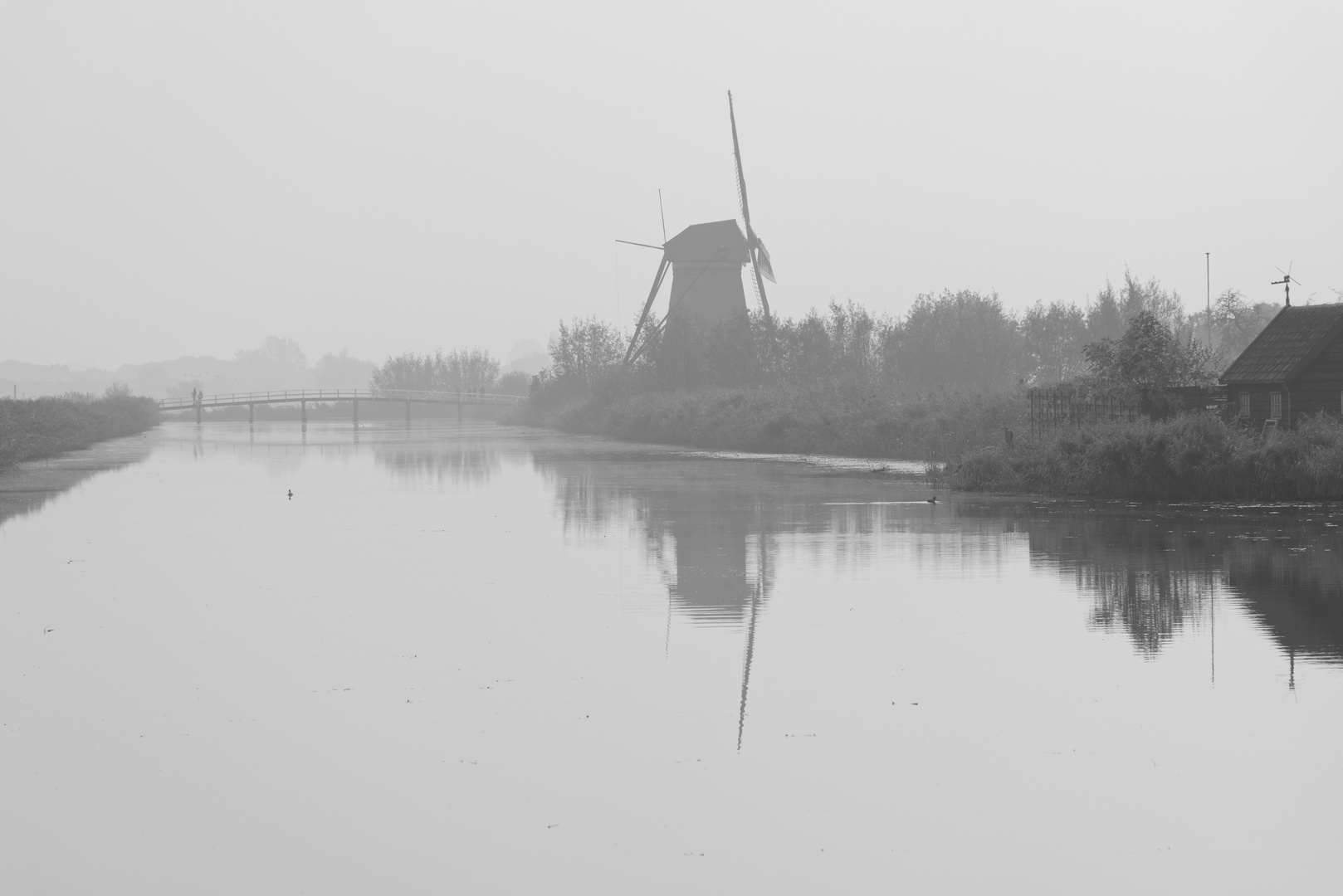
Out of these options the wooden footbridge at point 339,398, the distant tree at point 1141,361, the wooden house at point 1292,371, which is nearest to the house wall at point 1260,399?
the wooden house at point 1292,371

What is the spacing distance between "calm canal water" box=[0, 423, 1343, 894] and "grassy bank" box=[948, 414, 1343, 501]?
11.8ft

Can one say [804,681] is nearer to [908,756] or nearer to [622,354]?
[908,756]

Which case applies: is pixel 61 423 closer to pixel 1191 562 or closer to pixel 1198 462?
pixel 1198 462

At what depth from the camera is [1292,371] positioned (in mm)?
26391

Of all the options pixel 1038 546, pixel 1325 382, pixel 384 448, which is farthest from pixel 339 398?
pixel 1038 546

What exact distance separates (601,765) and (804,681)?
2449 millimetres

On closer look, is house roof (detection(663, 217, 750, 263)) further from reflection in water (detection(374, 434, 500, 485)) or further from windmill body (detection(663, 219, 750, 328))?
reflection in water (detection(374, 434, 500, 485))

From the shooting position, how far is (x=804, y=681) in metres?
9.90

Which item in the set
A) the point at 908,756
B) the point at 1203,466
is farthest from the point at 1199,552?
the point at 908,756

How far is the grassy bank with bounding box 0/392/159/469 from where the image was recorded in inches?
1647

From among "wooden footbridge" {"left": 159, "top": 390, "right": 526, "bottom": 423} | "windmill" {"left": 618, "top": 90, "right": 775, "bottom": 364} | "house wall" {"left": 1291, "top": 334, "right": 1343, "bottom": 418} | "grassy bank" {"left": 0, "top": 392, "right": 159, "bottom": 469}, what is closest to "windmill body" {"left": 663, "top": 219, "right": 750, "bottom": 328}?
"windmill" {"left": 618, "top": 90, "right": 775, "bottom": 364}

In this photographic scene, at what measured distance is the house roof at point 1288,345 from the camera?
86.5 ft

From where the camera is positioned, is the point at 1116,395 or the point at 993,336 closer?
the point at 1116,395

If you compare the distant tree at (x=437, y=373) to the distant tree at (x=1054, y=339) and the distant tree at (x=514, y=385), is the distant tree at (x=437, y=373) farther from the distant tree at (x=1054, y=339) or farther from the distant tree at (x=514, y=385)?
the distant tree at (x=1054, y=339)
